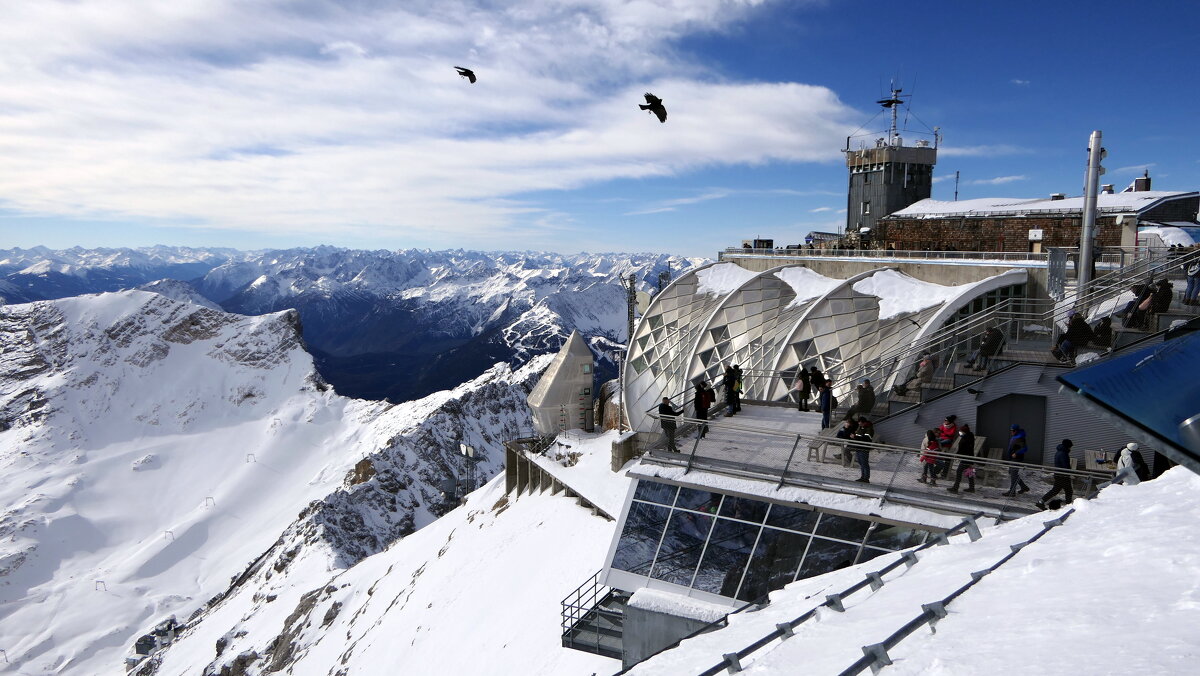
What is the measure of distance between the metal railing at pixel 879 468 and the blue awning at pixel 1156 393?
3.65 meters

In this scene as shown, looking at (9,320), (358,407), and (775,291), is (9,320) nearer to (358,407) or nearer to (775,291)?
(358,407)

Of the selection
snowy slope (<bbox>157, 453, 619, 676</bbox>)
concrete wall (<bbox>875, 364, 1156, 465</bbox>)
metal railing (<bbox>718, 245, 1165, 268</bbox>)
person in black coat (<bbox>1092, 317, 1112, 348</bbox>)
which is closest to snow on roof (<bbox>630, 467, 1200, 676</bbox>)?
concrete wall (<bbox>875, 364, 1156, 465</bbox>)

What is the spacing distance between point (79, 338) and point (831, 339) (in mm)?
222306

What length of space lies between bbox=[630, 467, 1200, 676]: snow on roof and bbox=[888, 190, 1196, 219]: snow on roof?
2388 cm

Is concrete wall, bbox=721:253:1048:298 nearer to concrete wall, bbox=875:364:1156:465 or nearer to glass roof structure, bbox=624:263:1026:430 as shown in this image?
glass roof structure, bbox=624:263:1026:430

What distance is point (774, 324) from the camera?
32969 millimetres

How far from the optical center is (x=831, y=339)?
1098 inches

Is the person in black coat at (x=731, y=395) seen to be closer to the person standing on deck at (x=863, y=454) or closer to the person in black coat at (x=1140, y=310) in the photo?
the person standing on deck at (x=863, y=454)

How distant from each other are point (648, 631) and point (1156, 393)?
883 cm

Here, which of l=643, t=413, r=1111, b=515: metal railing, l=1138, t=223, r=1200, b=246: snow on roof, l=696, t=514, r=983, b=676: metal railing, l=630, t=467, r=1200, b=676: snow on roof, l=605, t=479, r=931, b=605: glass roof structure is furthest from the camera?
l=1138, t=223, r=1200, b=246: snow on roof

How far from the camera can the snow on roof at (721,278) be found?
39.3m

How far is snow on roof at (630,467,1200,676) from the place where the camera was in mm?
5871

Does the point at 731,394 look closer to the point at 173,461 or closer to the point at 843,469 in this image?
the point at 843,469

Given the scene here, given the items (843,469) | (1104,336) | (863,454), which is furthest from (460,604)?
(1104,336)
